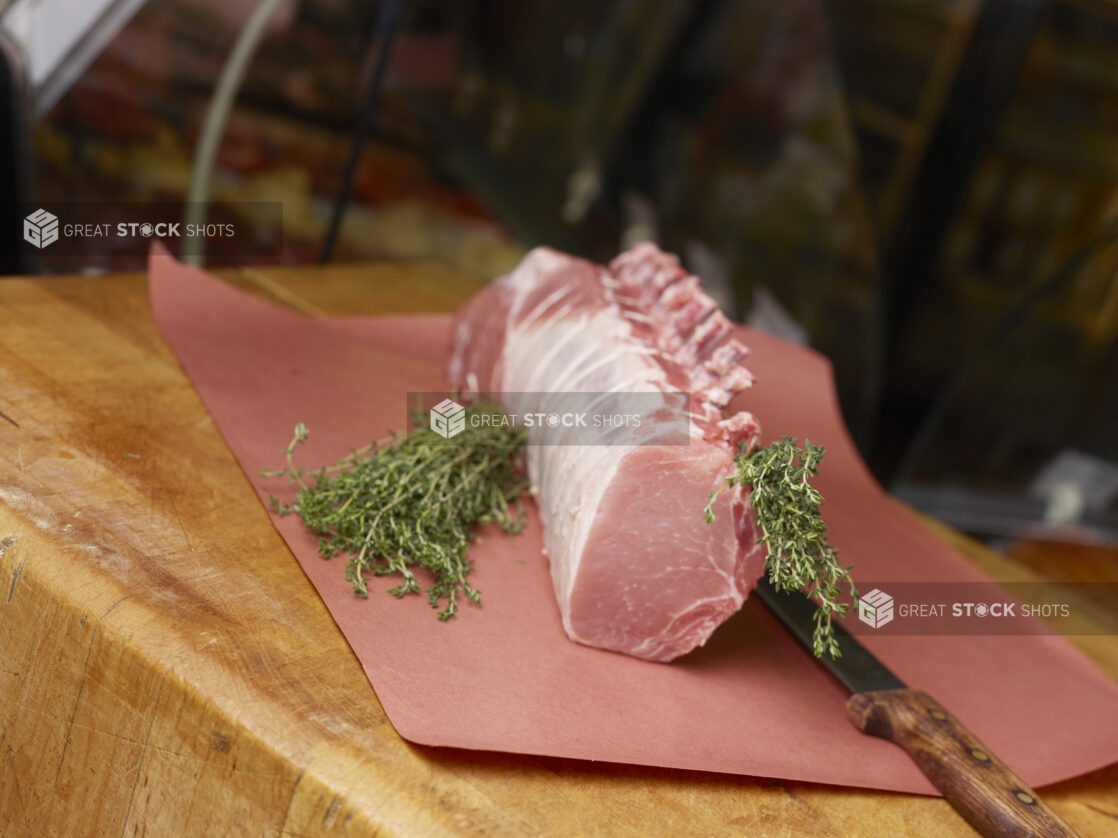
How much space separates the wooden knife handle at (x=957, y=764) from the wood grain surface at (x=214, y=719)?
0.16 feet

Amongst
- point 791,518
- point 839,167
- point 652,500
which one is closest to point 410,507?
point 652,500

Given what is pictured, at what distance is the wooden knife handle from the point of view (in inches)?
42.6

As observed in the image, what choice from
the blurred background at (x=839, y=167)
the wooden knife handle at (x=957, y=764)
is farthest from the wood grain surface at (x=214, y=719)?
the blurred background at (x=839, y=167)

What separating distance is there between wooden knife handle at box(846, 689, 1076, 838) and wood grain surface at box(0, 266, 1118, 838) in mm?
47

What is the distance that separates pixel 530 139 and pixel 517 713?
2.41m

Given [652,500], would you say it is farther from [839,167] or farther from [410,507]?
[839,167]

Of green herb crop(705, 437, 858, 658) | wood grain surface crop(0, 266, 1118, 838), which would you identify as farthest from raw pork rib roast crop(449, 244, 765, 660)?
wood grain surface crop(0, 266, 1118, 838)

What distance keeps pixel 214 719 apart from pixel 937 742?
0.87 m

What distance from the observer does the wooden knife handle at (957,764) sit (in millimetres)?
1082

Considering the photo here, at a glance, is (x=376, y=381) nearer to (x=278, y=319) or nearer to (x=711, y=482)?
(x=278, y=319)

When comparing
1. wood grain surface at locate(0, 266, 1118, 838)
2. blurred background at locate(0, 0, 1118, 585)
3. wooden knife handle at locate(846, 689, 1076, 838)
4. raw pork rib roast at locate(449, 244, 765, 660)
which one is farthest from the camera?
blurred background at locate(0, 0, 1118, 585)

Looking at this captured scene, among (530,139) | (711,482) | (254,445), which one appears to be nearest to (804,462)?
(711,482)

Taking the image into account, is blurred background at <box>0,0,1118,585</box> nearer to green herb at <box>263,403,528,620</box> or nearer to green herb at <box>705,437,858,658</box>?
green herb at <box>263,403,528,620</box>

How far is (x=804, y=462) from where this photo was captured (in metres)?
1.16
